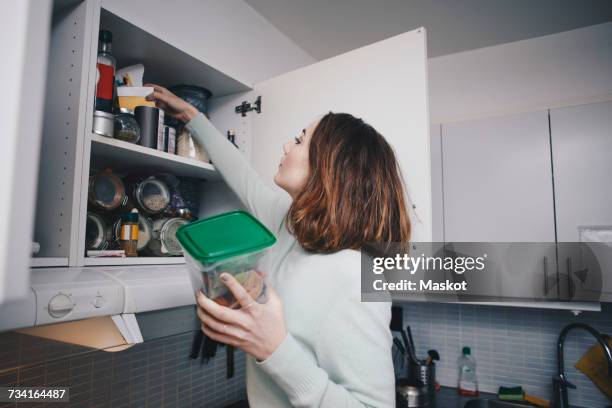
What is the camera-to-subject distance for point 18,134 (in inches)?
9.0

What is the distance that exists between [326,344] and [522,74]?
197 cm

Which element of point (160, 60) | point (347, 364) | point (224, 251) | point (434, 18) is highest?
point (434, 18)

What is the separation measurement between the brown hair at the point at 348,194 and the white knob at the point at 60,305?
1.48 feet

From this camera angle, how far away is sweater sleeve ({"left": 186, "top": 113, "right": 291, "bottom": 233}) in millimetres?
1113

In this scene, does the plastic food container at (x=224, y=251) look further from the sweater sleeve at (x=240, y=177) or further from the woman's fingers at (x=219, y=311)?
the sweater sleeve at (x=240, y=177)

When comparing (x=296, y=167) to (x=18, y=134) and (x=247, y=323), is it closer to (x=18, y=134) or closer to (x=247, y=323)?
(x=247, y=323)

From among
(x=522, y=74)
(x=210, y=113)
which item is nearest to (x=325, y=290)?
(x=210, y=113)

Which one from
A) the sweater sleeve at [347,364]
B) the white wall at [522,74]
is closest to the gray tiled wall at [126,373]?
the sweater sleeve at [347,364]

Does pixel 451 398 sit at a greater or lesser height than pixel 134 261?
lesser

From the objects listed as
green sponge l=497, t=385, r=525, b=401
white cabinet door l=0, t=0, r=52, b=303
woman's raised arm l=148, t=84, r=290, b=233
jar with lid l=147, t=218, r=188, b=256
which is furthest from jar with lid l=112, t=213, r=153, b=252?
green sponge l=497, t=385, r=525, b=401

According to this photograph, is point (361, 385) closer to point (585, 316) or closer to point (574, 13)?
point (585, 316)

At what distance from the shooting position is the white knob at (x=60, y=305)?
0.54 meters

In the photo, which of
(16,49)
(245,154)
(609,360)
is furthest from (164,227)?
(609,360)

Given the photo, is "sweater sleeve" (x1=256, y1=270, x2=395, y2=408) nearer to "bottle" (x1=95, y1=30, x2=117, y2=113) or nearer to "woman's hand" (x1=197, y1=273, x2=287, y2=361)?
"woman's hand" (x1=197, y1=273, x2=287, y2=361)
